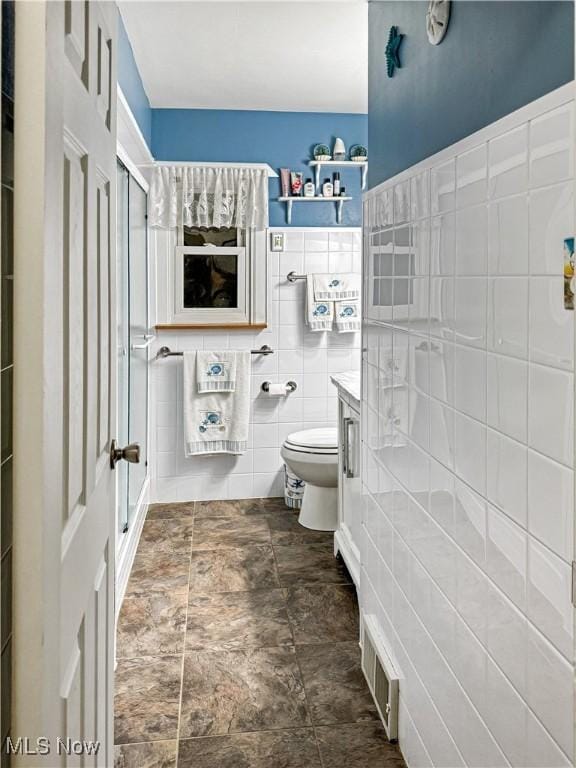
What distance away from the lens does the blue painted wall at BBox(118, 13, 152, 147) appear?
9.56ft

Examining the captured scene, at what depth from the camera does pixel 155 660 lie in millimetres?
2461

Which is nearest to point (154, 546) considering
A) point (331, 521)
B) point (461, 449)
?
point (331, 521)

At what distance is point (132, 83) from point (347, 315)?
1868 mm

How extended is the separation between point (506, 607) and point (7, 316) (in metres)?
0.97

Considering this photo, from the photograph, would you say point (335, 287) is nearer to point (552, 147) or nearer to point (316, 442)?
point (316, 442)

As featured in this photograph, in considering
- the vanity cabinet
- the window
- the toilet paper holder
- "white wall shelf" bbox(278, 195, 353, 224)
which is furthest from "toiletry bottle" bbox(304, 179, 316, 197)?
the vanity cabinet

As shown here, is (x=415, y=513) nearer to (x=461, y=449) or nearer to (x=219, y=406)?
(x=461, y=449)

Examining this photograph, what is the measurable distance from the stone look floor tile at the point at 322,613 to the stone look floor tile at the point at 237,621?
44mm

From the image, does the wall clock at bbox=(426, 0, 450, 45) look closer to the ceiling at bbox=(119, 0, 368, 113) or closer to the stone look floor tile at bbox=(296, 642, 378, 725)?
the ceiling at bbox=(119, 0, 368, 113)

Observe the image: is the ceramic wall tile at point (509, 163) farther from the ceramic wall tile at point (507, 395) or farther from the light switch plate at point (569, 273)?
the ceramic wall tile at point (507, 395)

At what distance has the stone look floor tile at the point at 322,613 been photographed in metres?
2.62

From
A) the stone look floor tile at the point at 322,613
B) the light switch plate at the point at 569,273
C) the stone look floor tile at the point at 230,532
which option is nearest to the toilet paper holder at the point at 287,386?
the stone look floor tile at the point at 230,532

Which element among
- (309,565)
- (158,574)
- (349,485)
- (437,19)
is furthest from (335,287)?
(437,19)

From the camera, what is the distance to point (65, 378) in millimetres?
1034
